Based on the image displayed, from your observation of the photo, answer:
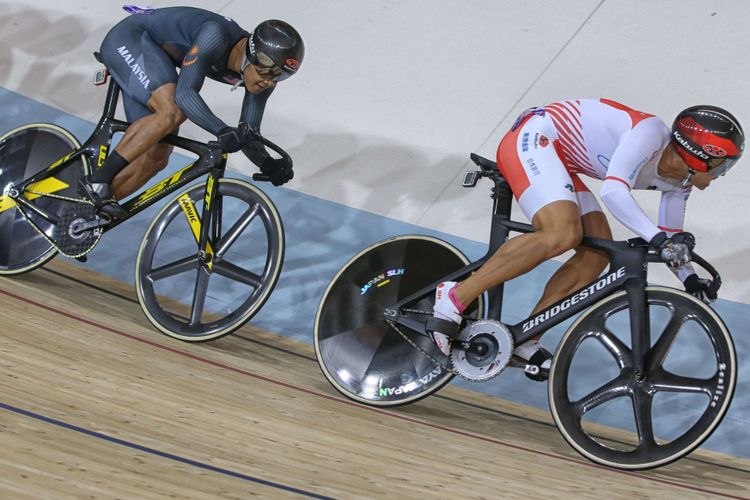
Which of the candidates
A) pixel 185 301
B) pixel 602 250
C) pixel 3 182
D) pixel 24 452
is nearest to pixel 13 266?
pixel 3 182

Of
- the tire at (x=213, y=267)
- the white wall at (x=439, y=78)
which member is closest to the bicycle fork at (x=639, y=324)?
the tire at (x=213, y=267)

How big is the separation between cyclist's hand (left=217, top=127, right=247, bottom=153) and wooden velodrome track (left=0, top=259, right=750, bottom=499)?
74 cm

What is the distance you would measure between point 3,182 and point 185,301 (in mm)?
898

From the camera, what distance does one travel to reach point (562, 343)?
3.07 m

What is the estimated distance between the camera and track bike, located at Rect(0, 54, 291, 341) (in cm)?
366

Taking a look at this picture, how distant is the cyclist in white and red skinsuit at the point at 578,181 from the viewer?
294 centimetres

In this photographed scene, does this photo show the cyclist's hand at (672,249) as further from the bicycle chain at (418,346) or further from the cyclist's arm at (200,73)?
the cyclist's arm at (200,73)

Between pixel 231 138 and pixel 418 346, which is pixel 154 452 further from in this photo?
pixel 231 138

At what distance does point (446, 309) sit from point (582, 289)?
44 cm

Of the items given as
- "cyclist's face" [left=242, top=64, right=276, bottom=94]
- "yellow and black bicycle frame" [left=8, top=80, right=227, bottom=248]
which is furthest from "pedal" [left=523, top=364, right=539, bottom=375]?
"cyclist's face" [left=242, top=64, right=276, bottom=94]

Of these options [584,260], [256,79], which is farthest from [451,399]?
[256,79]

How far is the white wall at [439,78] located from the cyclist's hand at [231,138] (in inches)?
65.8

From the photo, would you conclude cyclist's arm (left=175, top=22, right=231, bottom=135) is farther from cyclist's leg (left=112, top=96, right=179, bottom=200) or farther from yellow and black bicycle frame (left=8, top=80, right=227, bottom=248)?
cyclist's leg (left=112, top=96, right=179, bottom=200)

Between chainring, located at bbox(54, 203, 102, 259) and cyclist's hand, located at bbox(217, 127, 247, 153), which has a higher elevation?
cyclist's hand, located at bbox(217, 127, 247, 153)
